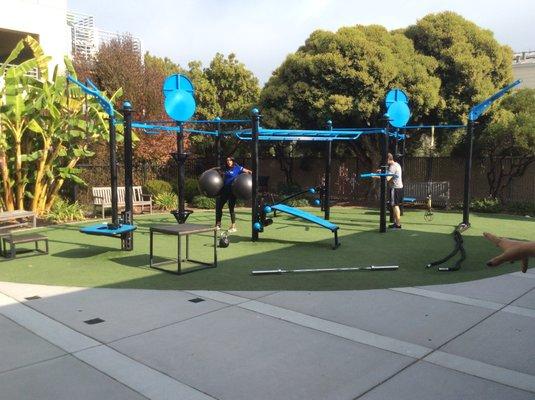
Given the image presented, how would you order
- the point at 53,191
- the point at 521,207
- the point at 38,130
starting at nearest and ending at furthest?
the point at 38,130 → the point at 53,191 → the point at 521,207

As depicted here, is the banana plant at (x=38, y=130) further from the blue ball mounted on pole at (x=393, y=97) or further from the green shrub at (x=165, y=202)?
the blue ball mounted on pole at (x=393, y=97)

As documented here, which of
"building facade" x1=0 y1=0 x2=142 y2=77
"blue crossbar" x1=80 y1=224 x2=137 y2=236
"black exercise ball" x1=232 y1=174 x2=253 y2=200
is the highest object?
"building facade" x1=0 y1=0 x2=142 y2=77

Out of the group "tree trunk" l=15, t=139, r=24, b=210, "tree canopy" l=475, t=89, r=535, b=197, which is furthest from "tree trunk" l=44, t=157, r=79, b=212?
"tree canopy" l=475, t=89, r=535, b=197

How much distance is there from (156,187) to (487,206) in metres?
10.9

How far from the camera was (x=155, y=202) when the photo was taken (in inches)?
640

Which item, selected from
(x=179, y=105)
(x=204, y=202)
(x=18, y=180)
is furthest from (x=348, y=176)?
(x=18, y=180)

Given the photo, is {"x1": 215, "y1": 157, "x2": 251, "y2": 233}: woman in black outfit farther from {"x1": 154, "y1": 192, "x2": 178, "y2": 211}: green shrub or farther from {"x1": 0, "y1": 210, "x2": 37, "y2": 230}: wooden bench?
{"x1": 154, "y1": 192, "x2": 178, "y2": 211}: green shrub

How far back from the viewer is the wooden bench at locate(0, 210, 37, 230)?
9988 mm

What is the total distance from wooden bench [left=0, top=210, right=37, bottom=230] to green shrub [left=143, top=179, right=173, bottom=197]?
4586 millimetres

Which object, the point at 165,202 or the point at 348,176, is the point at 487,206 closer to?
the point at 348,176

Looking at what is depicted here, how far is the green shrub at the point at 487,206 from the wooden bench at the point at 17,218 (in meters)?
12.9

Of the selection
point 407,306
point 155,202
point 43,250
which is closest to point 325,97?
point 155,202

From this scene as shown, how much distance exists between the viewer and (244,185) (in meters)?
9.75

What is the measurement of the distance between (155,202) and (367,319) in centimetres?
1226
